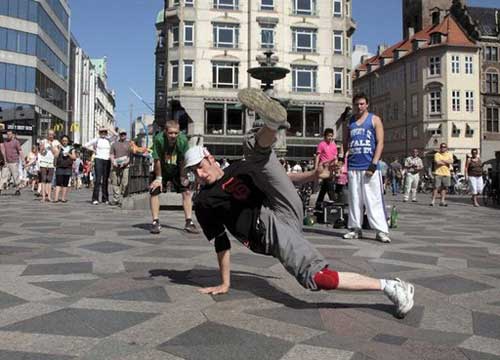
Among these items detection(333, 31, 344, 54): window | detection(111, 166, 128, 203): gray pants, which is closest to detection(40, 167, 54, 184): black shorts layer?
detection(111, 166, 128, 203): gray pants

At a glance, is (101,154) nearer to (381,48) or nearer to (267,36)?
(267,36)

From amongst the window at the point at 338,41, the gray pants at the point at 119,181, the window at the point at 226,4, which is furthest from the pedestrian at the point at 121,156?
the window at the point at 338,41

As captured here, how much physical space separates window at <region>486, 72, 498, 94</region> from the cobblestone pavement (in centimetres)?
6234

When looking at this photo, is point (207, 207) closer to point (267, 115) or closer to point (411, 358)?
point (267, 115)

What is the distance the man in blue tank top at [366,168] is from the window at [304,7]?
148ft

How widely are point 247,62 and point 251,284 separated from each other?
150 ft

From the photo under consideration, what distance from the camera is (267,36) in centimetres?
4891

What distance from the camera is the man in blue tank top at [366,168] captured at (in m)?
7.00

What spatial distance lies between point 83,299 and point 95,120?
98.8m

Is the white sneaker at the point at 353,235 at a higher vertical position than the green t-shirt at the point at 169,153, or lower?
lower

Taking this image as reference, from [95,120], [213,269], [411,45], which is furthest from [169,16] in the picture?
[95,120]

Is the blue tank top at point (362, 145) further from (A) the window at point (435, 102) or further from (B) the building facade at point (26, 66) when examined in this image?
(A) the window at point (435, 102)

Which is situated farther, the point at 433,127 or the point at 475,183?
the point at 433,127

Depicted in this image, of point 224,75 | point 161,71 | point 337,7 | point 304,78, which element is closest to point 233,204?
point 224,75
